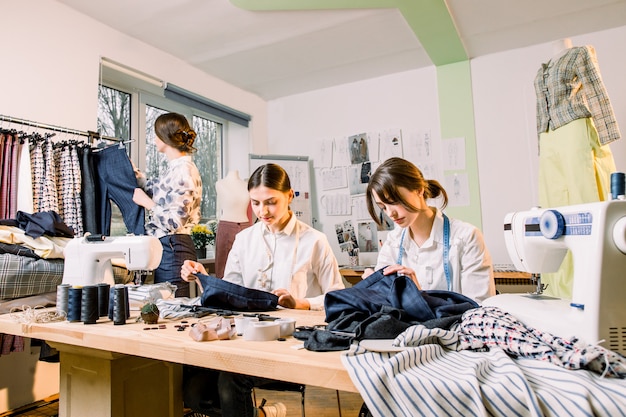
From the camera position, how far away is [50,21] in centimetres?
295

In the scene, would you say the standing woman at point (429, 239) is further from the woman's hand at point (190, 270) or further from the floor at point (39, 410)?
the floor at point (39, 410)

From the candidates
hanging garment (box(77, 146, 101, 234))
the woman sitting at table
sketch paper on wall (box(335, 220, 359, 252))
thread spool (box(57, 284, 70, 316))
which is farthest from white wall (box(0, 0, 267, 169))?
sketch paper on wall (box(335, 220, 359, 252))

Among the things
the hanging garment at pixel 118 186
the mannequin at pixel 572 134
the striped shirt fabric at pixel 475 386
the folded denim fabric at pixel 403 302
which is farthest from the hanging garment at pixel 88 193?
the mannequin at pixel 572 134

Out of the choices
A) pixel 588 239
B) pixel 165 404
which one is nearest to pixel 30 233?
pixel 165 404

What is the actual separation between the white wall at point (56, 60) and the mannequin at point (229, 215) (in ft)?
3.90

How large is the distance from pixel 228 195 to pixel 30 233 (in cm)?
203

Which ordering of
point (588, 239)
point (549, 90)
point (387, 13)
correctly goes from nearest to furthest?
point (588, 239), point (549, 90), point (387, 13)

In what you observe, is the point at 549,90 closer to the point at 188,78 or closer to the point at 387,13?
the point at 387,13

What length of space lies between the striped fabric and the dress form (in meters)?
3.09

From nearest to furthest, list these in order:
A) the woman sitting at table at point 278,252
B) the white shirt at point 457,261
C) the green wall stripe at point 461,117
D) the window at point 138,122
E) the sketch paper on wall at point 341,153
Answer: the white shirt at point 457,261, the woman sitting at table at point 278,252, the window at point 138,122, the green wall stripe at point 461,117, the sketch paper on wall at point 341,153

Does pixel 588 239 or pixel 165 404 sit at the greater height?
pixel 588 239

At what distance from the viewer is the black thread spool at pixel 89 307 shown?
4.25ft

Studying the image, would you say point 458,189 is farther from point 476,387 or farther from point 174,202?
point 476,387

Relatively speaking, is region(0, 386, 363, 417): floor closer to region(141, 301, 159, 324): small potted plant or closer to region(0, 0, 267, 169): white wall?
region(141, 301, 159, 324): small potted plant
